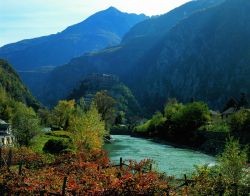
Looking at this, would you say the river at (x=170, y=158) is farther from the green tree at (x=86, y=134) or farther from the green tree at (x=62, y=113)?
the green tree at (x=62, y=113)

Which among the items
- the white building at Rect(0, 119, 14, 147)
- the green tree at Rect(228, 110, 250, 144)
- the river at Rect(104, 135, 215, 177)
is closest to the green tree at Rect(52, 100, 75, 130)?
the river at Rect(104, 135, 215, 177)

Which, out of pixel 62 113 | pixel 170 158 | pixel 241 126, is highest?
pixel 241 126

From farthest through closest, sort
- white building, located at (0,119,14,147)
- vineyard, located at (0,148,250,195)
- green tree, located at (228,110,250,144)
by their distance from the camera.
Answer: green tree, located at (228,110,250,144), white building, located at (0,119,14,147), vineyard, located at (0,148,250,195)

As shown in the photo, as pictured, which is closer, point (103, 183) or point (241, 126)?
point (103, 183)

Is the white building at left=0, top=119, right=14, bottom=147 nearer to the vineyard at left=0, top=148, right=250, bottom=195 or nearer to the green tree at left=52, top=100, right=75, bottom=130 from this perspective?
the vineyard at left=0, top=148, right=250, bottom=195

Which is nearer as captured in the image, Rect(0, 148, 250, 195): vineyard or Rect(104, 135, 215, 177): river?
Rect(0, 148, 250, 195): vineyard

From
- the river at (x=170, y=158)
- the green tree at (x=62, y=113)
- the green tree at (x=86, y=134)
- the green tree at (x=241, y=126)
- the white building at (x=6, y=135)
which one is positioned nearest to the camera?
the river at (x=170, y=158)

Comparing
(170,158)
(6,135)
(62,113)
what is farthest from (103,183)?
(62,113)

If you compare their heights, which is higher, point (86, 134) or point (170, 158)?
point (86, 134)

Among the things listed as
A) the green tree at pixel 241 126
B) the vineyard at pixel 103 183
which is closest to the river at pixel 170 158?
the green tree at pixel 241 126

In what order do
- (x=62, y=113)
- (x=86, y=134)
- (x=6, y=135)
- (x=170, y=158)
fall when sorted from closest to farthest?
(x=86, y=134) < (x=170, y=158) < (x=6, y=135) < (x=62, y=113)

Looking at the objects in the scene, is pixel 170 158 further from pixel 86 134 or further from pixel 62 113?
pixel 62 113

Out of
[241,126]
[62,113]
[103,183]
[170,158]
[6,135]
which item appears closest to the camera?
[103,183]

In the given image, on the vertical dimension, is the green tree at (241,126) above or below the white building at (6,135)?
above
